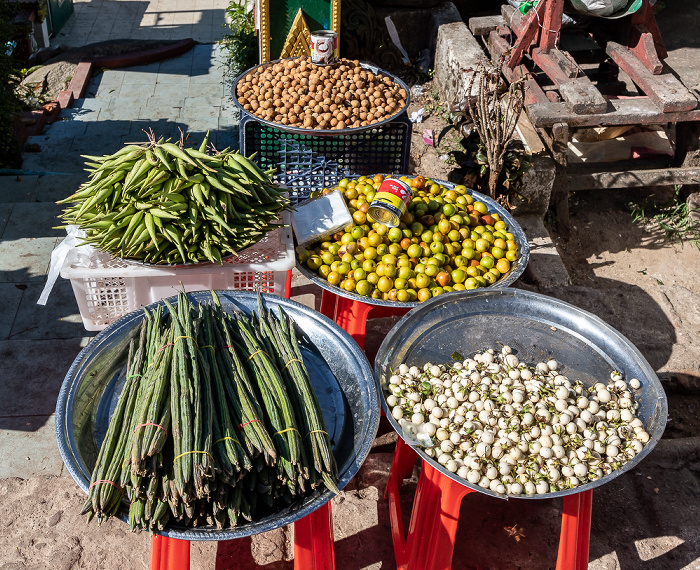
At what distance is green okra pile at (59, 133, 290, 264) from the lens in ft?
8.56

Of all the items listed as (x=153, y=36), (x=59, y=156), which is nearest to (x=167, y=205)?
(x=59, y=156)

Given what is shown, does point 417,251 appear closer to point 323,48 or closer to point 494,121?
point 494,121

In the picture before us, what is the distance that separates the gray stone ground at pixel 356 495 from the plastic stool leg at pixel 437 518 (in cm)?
48

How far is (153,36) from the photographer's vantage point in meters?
9.72

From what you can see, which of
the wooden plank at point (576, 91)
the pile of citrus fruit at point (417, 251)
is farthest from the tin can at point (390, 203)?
the wooden plank at point (576, 91)

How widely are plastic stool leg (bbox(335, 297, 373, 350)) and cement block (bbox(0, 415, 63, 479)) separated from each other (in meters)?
1.58

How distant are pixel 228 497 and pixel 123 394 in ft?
1.79

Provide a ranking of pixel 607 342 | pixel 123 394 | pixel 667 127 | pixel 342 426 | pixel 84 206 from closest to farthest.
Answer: pixel 123 394 → pixel 342 426 → pixel 607 342 → pixel 84 206 → pixel 667 127

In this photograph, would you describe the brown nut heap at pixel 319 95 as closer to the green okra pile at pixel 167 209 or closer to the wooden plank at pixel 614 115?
the wooden plank at pixel 614 115

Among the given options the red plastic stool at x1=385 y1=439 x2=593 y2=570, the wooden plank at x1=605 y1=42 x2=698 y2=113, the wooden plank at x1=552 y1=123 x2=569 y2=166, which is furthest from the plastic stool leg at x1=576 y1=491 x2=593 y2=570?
the wooden plank at x1=605 y1=42 x2=698 y2=113

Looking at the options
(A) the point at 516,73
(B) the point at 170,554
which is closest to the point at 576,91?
(A) the point at 516,73

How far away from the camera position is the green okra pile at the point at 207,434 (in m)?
1.72

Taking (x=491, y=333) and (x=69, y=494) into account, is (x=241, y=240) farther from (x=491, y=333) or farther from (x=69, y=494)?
(x=69, y=494)

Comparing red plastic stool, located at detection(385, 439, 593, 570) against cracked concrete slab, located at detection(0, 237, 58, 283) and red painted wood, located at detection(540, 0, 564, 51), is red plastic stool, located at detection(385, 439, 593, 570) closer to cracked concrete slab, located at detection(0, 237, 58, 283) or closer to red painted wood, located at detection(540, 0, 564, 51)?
cracked concrete slab, located at detection(0, 237, 58, 283)
